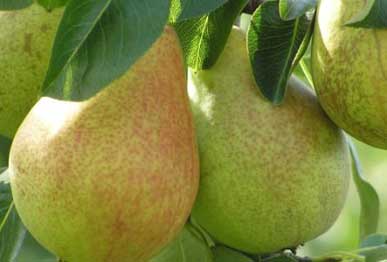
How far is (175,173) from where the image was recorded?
1.43 metres

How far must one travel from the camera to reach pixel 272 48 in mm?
1723

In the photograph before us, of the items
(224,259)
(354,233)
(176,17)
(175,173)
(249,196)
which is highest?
(176,17)

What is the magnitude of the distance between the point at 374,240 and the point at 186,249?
1.54 ft

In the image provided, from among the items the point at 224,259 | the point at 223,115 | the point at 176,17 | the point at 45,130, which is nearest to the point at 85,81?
the point at 45,130

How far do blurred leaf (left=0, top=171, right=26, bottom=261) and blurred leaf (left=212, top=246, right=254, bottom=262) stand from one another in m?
0.36

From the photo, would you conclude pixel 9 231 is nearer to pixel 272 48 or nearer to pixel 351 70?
pixel 272 48

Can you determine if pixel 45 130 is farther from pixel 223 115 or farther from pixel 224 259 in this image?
pixel 224 259

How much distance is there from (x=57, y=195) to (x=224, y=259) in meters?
0.54

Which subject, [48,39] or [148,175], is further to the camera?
[48,39]

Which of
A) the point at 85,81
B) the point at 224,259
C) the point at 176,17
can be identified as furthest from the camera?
the point at 224,259

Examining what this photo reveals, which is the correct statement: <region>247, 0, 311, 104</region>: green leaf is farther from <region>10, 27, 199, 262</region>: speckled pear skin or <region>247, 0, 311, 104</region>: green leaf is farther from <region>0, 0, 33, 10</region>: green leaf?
<region>0, 0, 33, 10</region>: green leaf

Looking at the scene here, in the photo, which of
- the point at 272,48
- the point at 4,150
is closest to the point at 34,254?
the point at 4,150

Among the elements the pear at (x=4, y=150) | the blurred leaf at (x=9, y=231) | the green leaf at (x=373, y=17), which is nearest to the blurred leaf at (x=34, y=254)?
the pear at (x=4, y=150)

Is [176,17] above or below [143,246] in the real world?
above
